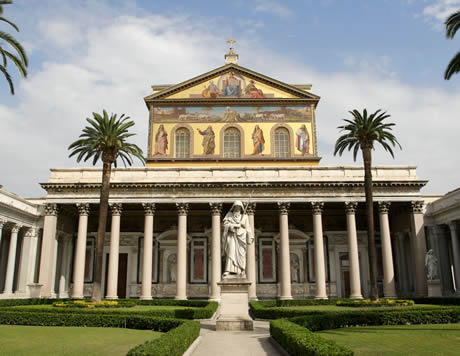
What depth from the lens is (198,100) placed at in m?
41.5

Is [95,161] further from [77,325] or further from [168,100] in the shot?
[77,325]

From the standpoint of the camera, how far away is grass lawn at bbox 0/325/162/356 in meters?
11.4

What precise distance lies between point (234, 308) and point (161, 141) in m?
26.6

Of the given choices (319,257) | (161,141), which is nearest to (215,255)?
(319,257)

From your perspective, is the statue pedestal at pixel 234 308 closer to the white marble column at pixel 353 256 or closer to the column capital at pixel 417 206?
the white marble column at pixel 353 256

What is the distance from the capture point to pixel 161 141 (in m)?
41.0

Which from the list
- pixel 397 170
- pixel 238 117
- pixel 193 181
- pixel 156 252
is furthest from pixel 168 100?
pixel 397 170

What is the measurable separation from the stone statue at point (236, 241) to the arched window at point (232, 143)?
23.4 metres

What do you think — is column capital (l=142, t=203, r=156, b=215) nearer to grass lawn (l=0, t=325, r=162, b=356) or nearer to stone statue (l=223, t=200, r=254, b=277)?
stone statue (l=223, t=200, r=254, b=277)

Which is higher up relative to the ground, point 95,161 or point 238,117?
point 238,117

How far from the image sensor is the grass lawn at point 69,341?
11.4 metres

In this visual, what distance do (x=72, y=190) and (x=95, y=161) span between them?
470cm

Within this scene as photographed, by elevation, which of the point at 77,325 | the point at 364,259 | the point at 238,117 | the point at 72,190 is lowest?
the point at 77,325

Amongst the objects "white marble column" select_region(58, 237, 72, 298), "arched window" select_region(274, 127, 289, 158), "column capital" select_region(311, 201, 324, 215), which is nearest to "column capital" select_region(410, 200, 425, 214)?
"column capital" select_region(311, 201, 324, 215)
